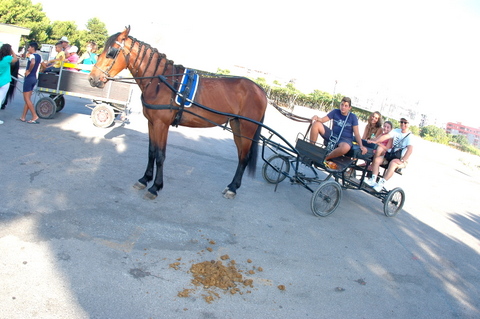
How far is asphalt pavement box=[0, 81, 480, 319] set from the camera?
12.0 feet

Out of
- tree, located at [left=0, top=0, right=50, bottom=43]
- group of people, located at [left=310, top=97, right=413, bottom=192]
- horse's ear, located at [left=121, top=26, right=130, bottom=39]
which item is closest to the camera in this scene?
horse's ear, located at [left=121, top=26, right=130, bottom=39]

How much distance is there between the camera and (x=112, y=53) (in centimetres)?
599

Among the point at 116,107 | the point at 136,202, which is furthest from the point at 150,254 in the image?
the point at 116,107

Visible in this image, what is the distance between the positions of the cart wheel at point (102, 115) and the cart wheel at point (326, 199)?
20.0 feet

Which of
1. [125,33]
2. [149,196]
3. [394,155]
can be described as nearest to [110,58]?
[125,33]

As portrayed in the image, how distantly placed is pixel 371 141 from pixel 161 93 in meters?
4.57

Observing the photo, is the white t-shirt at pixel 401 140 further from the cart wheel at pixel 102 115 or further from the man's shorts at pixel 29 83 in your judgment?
the man's shorts at pixel 29 83

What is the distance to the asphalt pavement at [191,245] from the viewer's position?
3.65 metres

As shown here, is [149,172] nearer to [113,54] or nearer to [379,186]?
[113,54]

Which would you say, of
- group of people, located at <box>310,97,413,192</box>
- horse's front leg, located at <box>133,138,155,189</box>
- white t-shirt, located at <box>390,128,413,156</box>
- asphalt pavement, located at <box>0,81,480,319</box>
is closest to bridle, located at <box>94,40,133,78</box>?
horse's front leg, located at <box>133,138,155,189</box>

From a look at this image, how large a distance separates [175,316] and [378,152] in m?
5.75

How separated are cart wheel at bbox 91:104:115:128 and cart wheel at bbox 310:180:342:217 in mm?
6106

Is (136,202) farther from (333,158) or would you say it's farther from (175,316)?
(333,158)

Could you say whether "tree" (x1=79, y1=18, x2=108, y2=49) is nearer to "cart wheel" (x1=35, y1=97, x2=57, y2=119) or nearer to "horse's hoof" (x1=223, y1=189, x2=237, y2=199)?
"cart wheel" (x1=35, y1=97, x2=57, y2=119)
